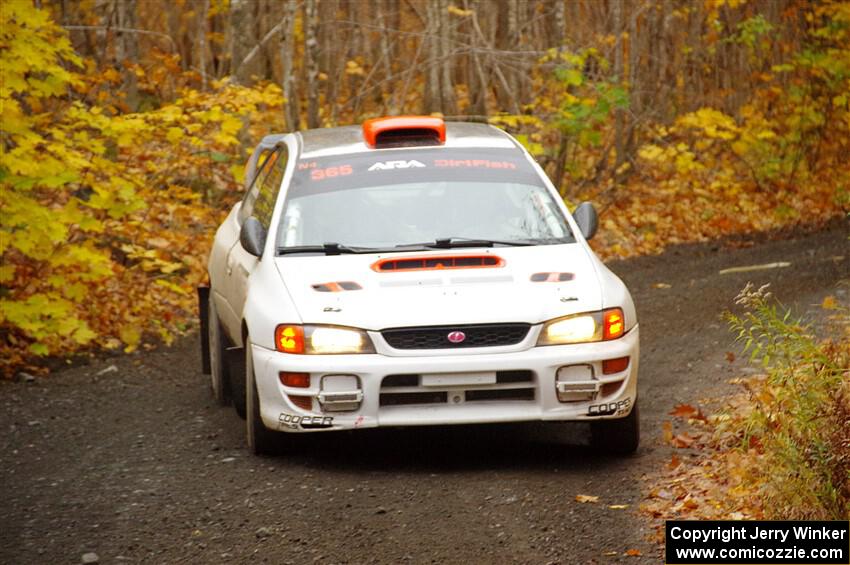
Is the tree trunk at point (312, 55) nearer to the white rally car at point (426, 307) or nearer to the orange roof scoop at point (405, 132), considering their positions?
the orange roof scoop at point (405, 132)

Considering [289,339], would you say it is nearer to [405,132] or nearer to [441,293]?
[441,293]

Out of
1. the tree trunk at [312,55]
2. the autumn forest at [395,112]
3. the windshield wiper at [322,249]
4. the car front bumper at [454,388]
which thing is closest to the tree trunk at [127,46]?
the autumn forest at [395,112]

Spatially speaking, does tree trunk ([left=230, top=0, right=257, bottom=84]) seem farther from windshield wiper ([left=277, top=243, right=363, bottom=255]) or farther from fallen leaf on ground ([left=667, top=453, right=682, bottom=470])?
fallen leaf on ground ([left=667, top=453, right=682, bottom=470])

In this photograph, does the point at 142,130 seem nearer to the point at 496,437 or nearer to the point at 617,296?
the point at 496,437

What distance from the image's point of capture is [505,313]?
665 cm

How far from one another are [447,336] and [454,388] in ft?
0.88

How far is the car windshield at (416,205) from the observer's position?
7.59 m

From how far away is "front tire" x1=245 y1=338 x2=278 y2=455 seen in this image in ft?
23.3

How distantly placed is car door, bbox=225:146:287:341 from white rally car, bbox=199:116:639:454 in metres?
0.04

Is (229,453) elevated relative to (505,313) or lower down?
lower down

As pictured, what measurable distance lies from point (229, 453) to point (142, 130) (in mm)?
5381

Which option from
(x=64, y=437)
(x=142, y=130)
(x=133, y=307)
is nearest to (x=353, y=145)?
(x=64, y=437)

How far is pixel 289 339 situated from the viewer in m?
6.73

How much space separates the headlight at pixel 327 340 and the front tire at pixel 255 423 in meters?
0.46
